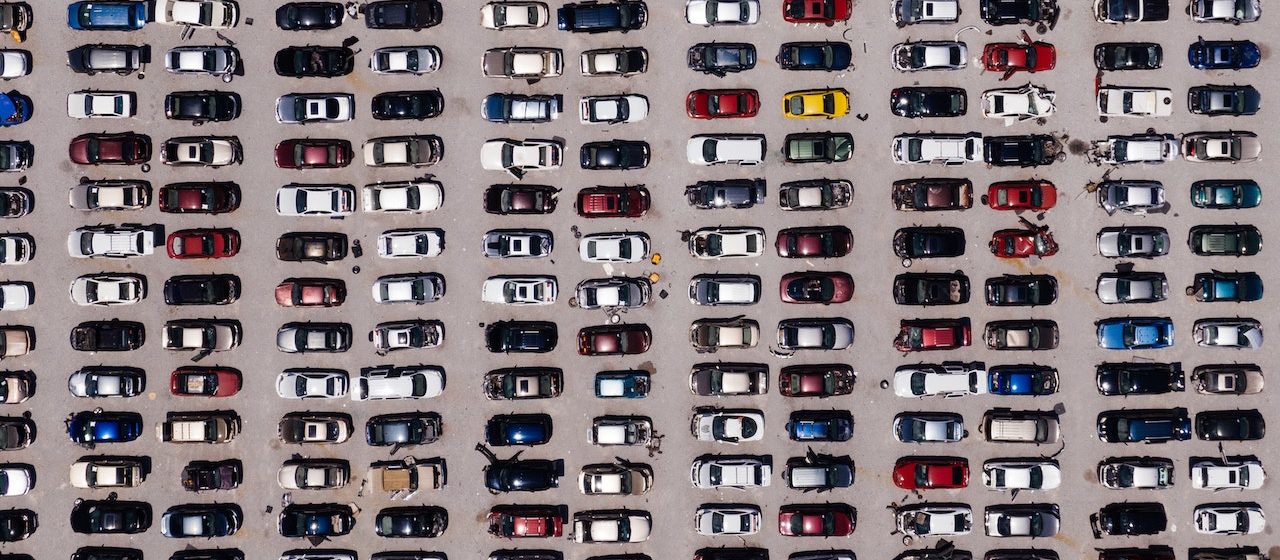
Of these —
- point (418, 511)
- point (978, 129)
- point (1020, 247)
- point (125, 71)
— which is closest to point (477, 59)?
point (125, 71)

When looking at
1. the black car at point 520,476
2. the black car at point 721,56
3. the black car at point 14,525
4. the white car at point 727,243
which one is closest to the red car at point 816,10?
the black car at point 721,56

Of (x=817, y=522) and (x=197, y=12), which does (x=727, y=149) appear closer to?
(x=817, y=522)

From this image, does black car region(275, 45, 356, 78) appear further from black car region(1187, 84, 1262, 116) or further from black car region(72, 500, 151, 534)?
black car region(1187, 84, 1262, 116)

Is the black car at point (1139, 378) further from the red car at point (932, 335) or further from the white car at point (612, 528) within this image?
the white car at point (612, 528)

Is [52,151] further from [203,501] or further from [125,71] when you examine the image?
[203,501]

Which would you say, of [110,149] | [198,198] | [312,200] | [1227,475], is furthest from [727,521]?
[110,149]
